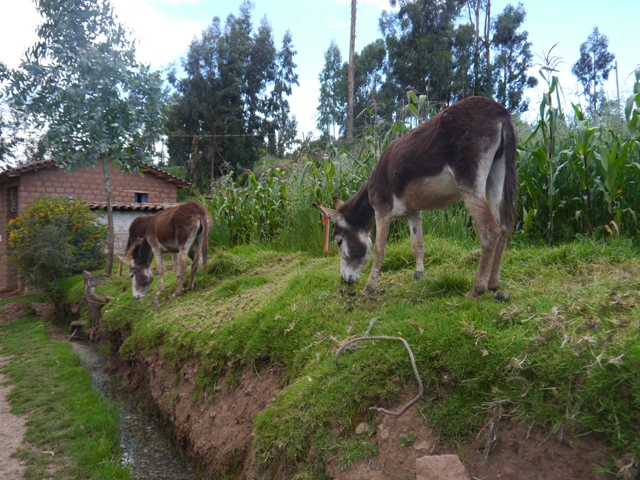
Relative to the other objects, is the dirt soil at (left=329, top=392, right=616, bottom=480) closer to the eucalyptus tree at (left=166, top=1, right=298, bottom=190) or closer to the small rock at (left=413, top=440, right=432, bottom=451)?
the small rock at (left=413, top=440, right=432, bottom=451)

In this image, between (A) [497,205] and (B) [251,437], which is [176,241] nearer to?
(B) [251,437]

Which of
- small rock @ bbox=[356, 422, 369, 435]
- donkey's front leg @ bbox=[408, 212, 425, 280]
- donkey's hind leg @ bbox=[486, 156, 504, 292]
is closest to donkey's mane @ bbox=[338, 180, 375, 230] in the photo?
donkey's front leg @ bbox=[408, 212, 425, 280]

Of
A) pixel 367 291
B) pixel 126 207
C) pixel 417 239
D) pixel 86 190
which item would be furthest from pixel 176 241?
pixel 86 190

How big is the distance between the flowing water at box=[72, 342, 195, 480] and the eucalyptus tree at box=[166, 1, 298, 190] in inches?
945

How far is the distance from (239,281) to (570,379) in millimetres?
5827

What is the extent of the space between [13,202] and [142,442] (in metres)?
20.8

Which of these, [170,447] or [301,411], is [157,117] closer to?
[170,447]

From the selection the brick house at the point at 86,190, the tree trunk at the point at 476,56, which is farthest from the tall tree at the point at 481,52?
the brick house at the point at 86,190

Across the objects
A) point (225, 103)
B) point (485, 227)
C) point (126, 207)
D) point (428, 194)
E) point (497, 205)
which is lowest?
point (485, 227)

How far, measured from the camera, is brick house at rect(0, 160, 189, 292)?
2011 centimetres

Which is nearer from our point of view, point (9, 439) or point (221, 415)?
point (221, 415)

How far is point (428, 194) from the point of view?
419cm

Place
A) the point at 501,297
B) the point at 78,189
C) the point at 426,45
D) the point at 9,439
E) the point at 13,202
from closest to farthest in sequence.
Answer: the point at 501,297 → the point at 9,439 → the point at 78,189 → the point at 13,202 → the point at 426,45

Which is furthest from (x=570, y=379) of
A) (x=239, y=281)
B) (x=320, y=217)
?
(x=320, y=217)
